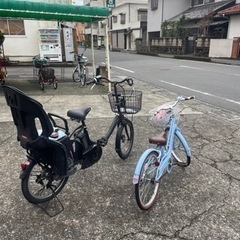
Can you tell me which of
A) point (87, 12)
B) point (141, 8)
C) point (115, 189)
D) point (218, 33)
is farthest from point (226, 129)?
point (141, 8)

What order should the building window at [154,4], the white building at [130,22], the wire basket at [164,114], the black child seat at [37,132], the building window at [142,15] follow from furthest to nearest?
the building window at [142,15]
the white building at [130,22]
the building window at [154,4]
the wire basket at [164,114]
the black child seat at [37,132]

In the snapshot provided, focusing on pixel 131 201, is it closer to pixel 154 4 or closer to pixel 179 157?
pixel 179 157

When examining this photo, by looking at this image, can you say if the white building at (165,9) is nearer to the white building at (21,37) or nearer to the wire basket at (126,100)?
the white building at (21,37)

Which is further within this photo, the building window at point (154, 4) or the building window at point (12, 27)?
the building window at point (154, 4)

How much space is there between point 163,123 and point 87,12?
5.48 meters

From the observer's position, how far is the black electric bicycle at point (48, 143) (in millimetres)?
2230

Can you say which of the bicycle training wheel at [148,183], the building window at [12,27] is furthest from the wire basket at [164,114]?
the building window at [12,27]

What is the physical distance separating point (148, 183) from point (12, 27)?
14.4m

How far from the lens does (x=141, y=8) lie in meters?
40.2

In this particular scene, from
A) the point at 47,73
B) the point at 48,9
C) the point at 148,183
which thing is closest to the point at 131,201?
the point at 148,183

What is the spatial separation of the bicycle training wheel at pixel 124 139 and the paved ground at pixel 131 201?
131mm

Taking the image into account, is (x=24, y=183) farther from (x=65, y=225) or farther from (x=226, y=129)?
(x=226, y=129)

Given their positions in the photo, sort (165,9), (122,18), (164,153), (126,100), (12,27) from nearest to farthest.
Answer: (164,153), (126,100), (12,27), (165,9), (122,18)

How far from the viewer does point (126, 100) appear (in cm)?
321
